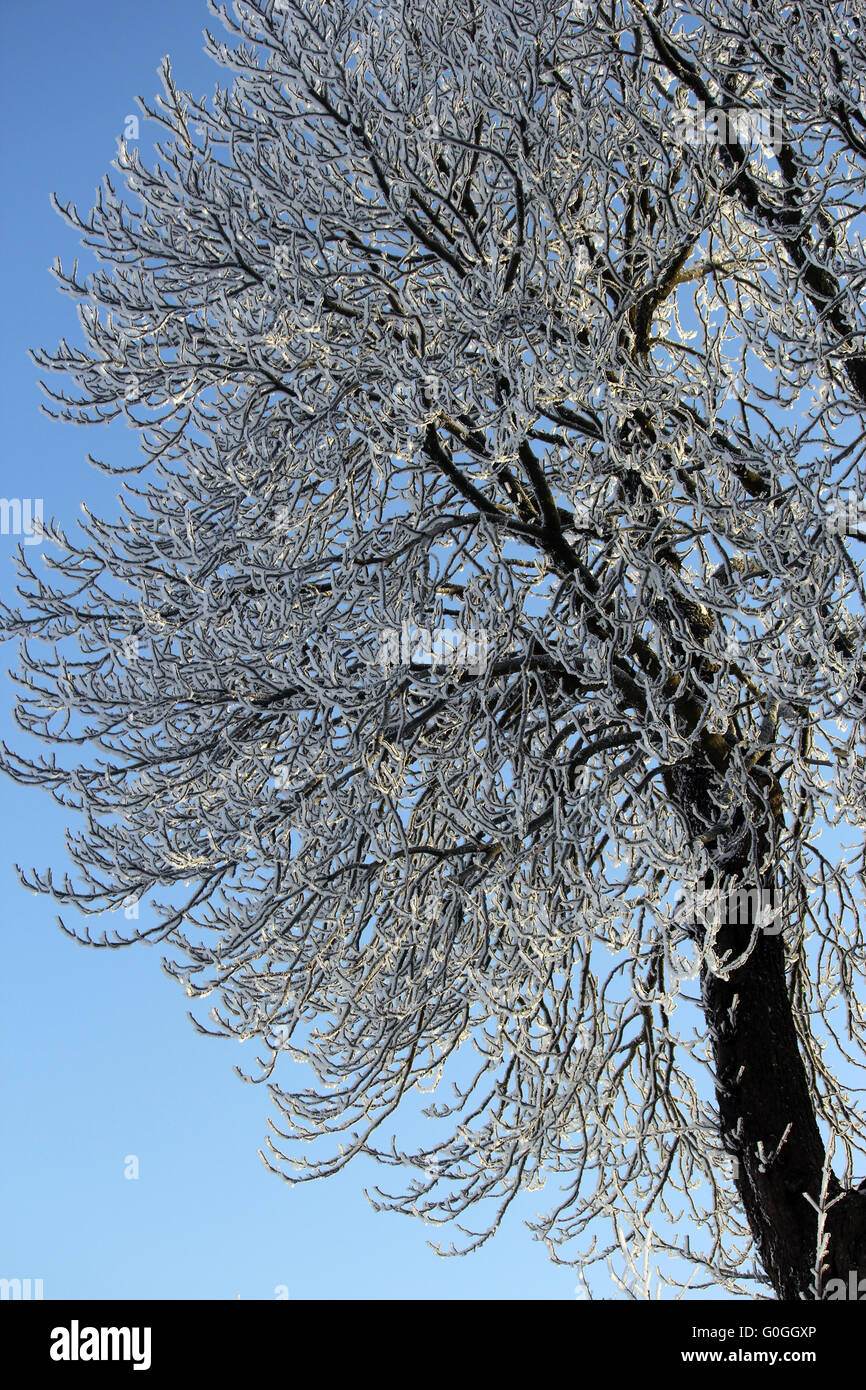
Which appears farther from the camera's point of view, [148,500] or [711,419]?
[148,500]

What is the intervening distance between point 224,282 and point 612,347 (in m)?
1.90

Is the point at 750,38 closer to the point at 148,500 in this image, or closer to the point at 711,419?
the point at 711,419

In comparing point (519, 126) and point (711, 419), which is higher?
point (519, 126)

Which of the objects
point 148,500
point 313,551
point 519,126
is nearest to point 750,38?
point 519,126

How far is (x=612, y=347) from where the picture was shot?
5.05 meters

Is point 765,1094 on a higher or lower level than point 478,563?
lower

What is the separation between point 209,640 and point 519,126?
2.62 meters
